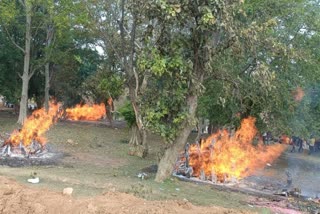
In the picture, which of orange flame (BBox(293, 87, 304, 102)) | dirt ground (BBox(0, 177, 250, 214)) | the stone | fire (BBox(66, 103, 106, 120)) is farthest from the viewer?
fire (BBox(66, 103, 106, 120))

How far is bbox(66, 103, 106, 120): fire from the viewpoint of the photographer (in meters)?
44.3

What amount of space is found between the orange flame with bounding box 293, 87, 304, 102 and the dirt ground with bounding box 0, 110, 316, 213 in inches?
290

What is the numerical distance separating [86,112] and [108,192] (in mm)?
38123

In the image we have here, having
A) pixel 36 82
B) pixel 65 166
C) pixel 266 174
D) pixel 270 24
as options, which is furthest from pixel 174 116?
pixel 36 82

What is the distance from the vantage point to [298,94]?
1859cm

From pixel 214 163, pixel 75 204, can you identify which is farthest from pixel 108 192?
pixel 214 163

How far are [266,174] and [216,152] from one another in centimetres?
410

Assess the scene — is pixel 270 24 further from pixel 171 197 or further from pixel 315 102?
pixel 315 102

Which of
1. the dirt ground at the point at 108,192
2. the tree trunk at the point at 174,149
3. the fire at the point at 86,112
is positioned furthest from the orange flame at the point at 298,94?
the fire at the point at 86,112

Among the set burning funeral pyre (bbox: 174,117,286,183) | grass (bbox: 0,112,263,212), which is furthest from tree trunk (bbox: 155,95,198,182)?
burning funeral pyre (bbox: 174,117,286,183)

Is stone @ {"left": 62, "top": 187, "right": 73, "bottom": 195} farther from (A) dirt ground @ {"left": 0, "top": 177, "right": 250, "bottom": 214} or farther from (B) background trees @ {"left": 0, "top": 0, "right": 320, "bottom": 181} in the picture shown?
(B) background trees @ {"left": 0, "top": 0, "right": 320, "bottom": 181}

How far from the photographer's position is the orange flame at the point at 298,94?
18331 millimetres

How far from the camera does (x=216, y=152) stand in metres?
14.9

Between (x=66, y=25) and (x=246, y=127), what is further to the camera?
(x=66, y=25)
